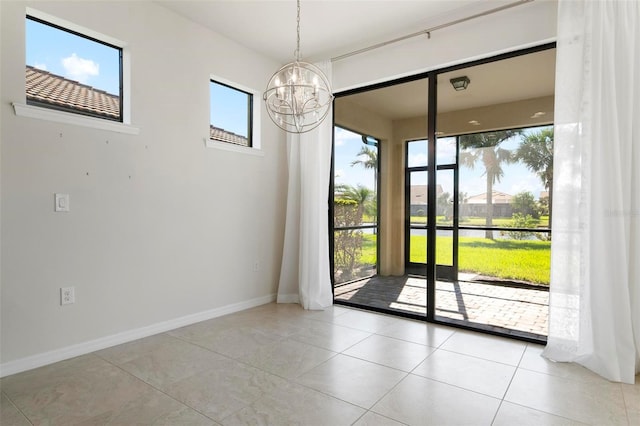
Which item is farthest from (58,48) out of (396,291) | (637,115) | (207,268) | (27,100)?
(637,115)

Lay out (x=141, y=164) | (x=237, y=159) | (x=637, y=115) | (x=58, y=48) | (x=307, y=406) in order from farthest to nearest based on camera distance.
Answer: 1. (x=237, y=159)
2. (x=141, y=164)
3. (x=58, y=48)
4. (x=637, y=115)
5. (x=307, y=406)

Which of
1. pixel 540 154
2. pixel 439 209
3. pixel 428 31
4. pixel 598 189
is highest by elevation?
pixel 428 31

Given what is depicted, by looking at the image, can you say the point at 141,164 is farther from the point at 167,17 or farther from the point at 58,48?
the point at 167,17

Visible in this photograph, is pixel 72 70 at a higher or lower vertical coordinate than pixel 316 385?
higher

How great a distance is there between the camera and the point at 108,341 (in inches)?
111

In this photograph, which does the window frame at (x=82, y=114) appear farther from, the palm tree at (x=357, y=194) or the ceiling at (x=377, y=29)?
the palm tree at (x=357, y=194)

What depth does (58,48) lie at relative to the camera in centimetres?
264

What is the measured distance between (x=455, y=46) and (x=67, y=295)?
3797 mm

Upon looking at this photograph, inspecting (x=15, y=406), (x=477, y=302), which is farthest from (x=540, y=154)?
(x=15, y=406)

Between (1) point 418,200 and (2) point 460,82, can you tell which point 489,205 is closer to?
(1) point 418,200

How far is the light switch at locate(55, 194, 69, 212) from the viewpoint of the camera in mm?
2533

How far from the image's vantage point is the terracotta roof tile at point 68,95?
8.23 ft

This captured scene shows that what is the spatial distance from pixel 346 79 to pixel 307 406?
10.8 ft

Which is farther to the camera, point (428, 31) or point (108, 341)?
point (428, 31)
